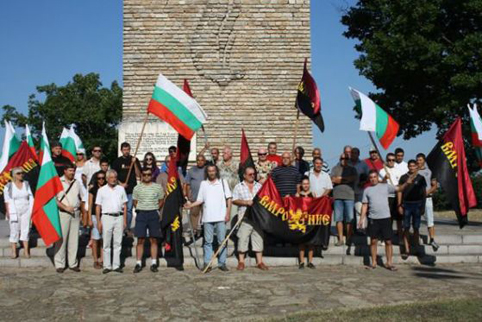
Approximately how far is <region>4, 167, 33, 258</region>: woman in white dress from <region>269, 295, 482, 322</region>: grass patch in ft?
18.0

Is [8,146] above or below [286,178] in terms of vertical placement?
above

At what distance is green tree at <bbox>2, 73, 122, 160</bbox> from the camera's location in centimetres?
3938

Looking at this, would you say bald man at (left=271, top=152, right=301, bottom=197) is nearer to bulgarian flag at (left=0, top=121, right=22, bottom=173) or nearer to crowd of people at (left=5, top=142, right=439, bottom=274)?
crowd of people at (left=5, top=142, right=439, bottom=274)

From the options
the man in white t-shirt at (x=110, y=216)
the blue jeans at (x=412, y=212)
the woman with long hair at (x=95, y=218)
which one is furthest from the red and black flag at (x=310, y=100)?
the woman with long hair at (x=95, y=218)

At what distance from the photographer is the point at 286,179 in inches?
373

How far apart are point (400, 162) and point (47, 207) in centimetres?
640

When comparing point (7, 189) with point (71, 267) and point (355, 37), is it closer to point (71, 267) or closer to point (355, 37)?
point (71, 267)

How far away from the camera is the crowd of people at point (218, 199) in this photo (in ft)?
28.6

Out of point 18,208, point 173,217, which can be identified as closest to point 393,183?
point 173,217

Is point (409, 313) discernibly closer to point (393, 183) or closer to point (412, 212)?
point (412, 212)

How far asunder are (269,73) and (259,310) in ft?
39.2

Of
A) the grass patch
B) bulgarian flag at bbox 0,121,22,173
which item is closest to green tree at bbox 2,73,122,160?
bulgarian flag at bbox 0,121,22,173

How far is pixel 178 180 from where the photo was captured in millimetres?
9062

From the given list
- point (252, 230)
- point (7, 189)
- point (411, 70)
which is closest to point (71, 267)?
point (7, 189)
